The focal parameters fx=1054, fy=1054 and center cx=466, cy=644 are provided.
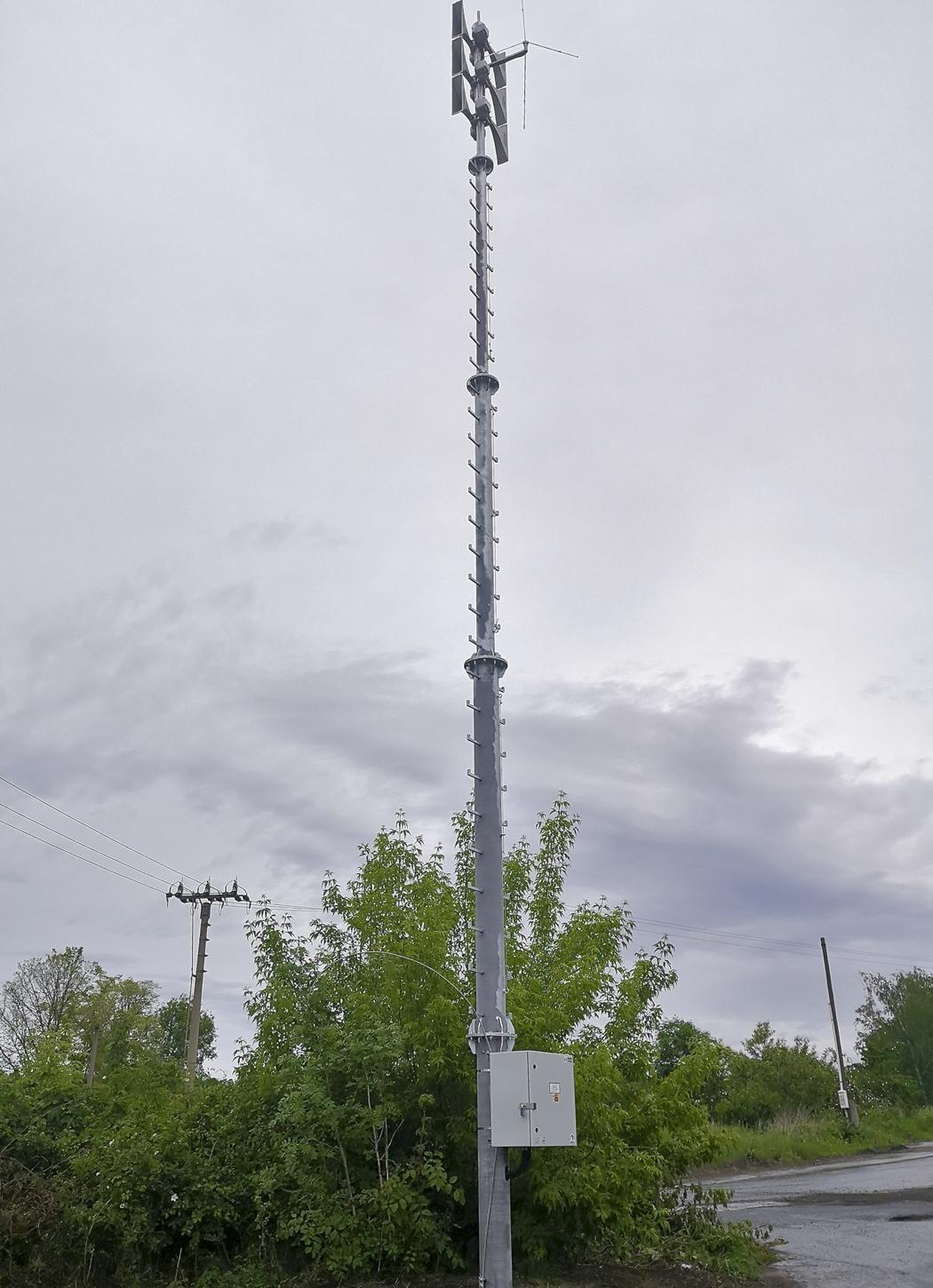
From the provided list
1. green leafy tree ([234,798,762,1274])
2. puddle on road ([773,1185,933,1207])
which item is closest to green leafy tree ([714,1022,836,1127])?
puddle on road ([773,1185,933,1207])

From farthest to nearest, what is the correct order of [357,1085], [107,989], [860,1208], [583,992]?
1. [107,989]
2. [860,1208]
3. [583,992]
4. [357,1085]

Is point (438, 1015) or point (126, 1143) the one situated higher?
point (438, 1015)

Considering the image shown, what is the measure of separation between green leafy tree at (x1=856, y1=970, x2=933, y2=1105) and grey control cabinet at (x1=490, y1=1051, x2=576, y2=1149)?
59.0 meters

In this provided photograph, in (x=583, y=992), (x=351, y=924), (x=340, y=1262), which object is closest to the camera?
(x=340, y=1262)

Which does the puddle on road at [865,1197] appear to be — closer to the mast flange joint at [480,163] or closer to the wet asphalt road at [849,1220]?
the wet asphalt road at [849,1220]

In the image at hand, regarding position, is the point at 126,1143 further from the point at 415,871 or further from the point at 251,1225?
the point at 415,871

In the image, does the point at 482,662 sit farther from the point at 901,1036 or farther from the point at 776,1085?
the point at 901,1036

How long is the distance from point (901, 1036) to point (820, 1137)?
44.2 m

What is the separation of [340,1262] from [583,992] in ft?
11.0

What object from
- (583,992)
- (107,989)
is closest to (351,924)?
(583,992)

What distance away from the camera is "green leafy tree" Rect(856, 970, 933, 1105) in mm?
65250

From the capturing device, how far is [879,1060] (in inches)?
2788

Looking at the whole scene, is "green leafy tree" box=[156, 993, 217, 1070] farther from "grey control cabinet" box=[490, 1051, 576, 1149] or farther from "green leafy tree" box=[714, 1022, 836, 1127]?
"grey control cabinet" box=[490, 1051, 576, 1149]

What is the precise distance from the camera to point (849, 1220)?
16.9 meters
